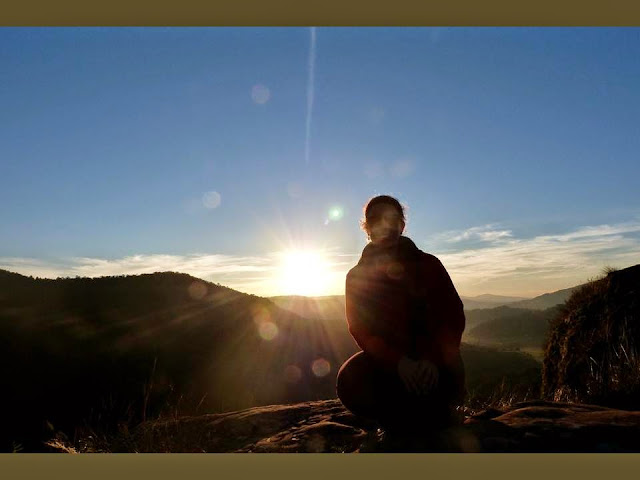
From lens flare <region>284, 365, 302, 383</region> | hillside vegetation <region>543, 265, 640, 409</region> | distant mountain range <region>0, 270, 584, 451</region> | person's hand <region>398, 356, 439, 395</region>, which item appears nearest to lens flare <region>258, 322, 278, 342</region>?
distant mountain range <region>0, 270, 584, 451</region>

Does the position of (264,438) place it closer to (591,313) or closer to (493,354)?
(591,313)

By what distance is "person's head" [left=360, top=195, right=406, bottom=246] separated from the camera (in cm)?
402

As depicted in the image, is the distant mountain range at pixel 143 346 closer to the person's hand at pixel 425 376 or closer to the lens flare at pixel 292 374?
the lens flare at pixel 292 374

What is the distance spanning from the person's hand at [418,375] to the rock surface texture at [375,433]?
0.47 m

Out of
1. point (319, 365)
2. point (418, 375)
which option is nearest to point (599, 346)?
point (418, 375)

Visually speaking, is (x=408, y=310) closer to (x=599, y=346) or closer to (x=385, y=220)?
(x=385, y=220)

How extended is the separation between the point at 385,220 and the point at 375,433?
2184 millimetres

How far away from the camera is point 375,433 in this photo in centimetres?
456

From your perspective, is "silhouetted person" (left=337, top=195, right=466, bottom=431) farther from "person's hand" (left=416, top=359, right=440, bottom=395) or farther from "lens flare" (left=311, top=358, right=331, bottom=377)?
"lens flare" (left=311, top=358, right=331, bottom=377)

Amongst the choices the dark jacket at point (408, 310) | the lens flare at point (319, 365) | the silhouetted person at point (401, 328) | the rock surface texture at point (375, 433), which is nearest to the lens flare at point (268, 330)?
the lens flare at point (319, 365)

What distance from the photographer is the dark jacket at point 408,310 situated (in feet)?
12.3

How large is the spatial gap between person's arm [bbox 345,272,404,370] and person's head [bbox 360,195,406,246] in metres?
0.44

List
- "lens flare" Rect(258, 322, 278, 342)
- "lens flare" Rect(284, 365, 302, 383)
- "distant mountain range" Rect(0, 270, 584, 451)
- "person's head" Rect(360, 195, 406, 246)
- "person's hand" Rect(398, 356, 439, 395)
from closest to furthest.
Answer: "person's hand" Rect(398, 356, 439, 395), "person's head" Rect(360, 195, 406, 246), "distant mountain range" Rect(0, 270, 584, 451), "lens flare" Rect(284, 365, 302, 383), "lens flare" Rect(258, 322, 278, 342)

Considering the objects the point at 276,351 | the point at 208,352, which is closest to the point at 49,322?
the point at 208,352
